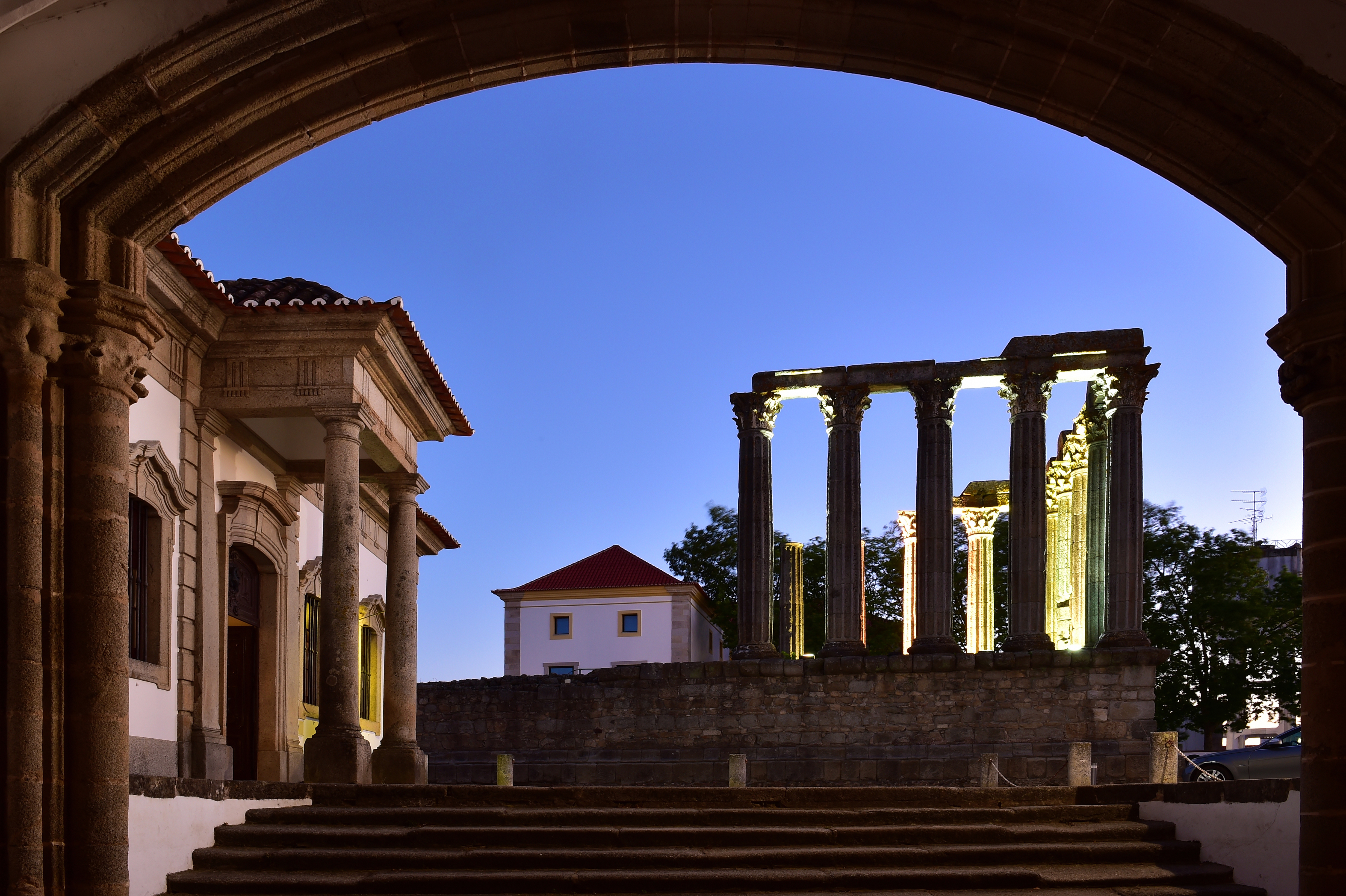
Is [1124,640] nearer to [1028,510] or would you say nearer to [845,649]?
[1028,510]

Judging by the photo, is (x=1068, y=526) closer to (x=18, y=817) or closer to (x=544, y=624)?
(x=18, y=817)

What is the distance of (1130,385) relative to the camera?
23.9 metres

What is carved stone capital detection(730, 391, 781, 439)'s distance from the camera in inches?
1006

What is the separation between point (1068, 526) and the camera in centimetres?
2900

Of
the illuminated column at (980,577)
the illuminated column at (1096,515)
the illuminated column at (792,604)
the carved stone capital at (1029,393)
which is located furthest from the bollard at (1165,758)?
the illuminated column at (980,577)

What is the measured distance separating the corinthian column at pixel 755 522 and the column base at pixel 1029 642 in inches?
156

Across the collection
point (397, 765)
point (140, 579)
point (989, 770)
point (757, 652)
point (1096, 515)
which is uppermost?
point (1096, 515)

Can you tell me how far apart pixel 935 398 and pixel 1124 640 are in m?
5.18

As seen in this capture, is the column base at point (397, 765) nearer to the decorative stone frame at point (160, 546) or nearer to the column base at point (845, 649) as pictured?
the decorative stone frame at point (160, 546)

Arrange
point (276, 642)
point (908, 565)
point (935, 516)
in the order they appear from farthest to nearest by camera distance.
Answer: point (908, 565) < point (935, 516) < point (276, 642)

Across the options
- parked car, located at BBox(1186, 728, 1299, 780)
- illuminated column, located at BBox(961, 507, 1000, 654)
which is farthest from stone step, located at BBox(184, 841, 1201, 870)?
illuminated column, located at BBox(961, 507, 1000, 654)

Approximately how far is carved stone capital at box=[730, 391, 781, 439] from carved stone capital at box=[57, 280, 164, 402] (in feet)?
65.6

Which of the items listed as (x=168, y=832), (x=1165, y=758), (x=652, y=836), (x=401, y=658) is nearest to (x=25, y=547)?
(x=168, y=832)

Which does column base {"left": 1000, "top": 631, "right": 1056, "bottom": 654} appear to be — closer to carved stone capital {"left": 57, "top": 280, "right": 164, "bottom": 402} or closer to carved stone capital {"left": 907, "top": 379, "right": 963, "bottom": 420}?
carved stone capital {"left": 907, "top": 379, "right": 963, "bottom": 420}
